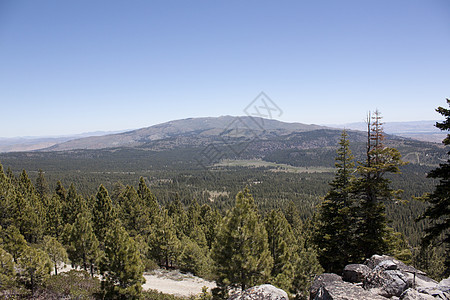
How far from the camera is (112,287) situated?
1827 centimetres

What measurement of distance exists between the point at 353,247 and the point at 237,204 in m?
10.6

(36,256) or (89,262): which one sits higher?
(36,256)

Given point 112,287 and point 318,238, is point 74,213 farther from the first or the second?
point 318,238

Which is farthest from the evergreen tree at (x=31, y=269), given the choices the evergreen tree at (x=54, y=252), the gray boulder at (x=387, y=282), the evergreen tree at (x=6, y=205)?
the gray boulder at (x=387, y=282)

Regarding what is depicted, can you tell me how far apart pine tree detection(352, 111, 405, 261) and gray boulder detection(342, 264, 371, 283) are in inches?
160

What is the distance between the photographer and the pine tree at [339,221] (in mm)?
19547

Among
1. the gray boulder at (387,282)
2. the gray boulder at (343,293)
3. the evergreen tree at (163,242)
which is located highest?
the gray boulder at (343,293)

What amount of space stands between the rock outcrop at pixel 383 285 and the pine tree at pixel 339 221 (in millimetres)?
4172

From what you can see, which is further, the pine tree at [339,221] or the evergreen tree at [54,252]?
the evergreen tree at [54,252]

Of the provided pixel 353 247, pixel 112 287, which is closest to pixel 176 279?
pixel 112 287

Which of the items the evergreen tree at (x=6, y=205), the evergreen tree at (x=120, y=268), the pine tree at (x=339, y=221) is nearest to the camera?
the evergreen tree at (x=120, y=268)

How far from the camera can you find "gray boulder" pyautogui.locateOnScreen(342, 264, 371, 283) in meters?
14.0

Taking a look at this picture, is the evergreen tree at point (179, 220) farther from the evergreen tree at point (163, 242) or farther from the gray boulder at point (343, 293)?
the gray boulder at point (343, 293)

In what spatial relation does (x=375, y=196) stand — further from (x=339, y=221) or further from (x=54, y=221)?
(x=54, y=221)
